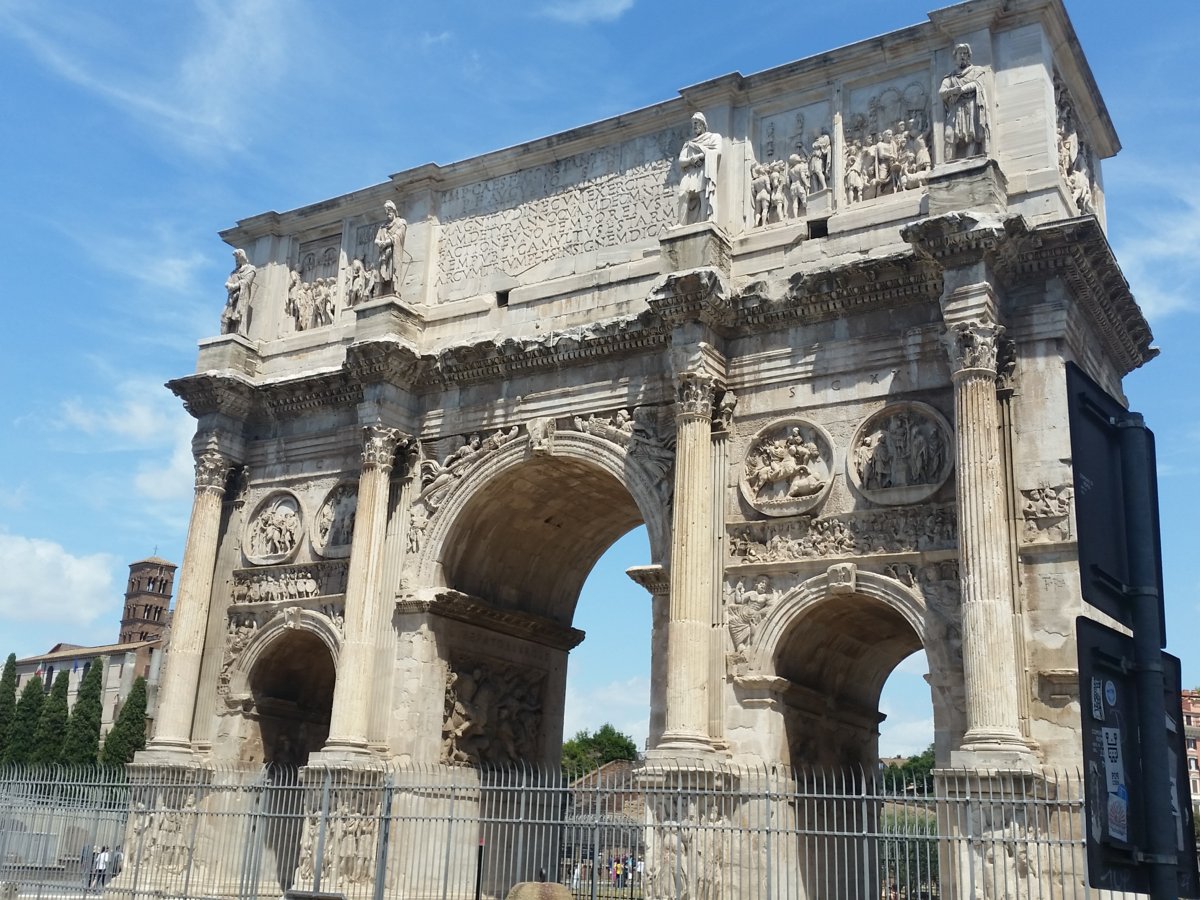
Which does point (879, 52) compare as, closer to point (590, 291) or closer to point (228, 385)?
point (590, 291)

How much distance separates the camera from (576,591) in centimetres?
2033

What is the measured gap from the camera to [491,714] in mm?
18203

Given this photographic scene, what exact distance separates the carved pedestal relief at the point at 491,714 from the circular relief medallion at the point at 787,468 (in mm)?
5301

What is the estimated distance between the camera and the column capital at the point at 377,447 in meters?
17.6

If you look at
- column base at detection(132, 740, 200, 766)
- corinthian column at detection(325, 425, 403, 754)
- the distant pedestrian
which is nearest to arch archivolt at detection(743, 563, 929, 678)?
corinthian column at detection(325, 425, 403, 754)

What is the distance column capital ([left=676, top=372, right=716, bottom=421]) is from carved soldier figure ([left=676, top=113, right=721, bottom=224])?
7.49 feet

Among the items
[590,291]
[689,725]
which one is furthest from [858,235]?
[689,725]

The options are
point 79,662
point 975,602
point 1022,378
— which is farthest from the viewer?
point 79,662

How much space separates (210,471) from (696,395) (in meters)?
8.45

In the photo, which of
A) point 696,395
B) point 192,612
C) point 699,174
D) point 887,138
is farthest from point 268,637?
point 887,138

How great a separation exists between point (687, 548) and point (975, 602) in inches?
137

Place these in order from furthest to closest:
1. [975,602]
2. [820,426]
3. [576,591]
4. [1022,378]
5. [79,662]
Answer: [79,662]
[576,591]
[820,426]
[1022,378]
[975,602]

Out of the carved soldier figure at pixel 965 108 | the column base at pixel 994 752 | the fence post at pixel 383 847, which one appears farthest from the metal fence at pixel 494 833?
the carved soldier figure at pixel 965 108

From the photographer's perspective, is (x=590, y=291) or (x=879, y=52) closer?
(x=879, y=52)
